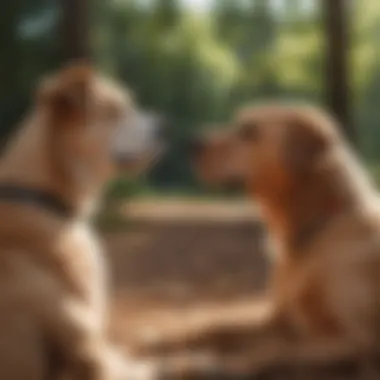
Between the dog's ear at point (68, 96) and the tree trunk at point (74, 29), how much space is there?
40.0 inches

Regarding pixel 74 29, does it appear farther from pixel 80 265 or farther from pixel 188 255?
pixel 80 265

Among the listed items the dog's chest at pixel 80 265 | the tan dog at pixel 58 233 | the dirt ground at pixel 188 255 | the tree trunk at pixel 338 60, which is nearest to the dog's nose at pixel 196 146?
the tan dog at pixel 58 233

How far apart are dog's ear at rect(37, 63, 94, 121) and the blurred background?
1092 millimetres

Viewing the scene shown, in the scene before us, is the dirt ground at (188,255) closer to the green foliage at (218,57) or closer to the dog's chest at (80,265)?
the green foliage at (218,57)

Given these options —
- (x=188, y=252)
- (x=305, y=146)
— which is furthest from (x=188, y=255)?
(x=305, y=146)

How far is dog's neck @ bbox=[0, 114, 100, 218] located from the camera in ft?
6.89

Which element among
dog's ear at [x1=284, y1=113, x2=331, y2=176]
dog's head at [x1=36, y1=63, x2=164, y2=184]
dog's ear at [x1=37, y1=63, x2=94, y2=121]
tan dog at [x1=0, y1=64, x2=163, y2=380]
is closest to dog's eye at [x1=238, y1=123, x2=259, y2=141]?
dog's ear at [x1=284, y1=113, x2=331, y2=176]

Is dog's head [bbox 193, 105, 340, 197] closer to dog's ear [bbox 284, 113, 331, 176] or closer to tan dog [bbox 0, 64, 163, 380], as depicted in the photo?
dog's ear [bbox 284, 113, 331, 176]

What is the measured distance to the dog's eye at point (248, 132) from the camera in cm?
266

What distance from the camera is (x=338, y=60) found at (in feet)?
11.1

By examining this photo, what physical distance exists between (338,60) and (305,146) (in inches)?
37.2

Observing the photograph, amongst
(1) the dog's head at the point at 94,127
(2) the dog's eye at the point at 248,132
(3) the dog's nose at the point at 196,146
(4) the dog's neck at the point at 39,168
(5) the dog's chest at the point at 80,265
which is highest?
(3) the dog's nose at the point at 196,146

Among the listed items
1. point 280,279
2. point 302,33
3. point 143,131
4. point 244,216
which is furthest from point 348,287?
point 302,33

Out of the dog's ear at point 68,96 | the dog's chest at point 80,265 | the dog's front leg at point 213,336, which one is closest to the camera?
the dog's chest at point 80,265
